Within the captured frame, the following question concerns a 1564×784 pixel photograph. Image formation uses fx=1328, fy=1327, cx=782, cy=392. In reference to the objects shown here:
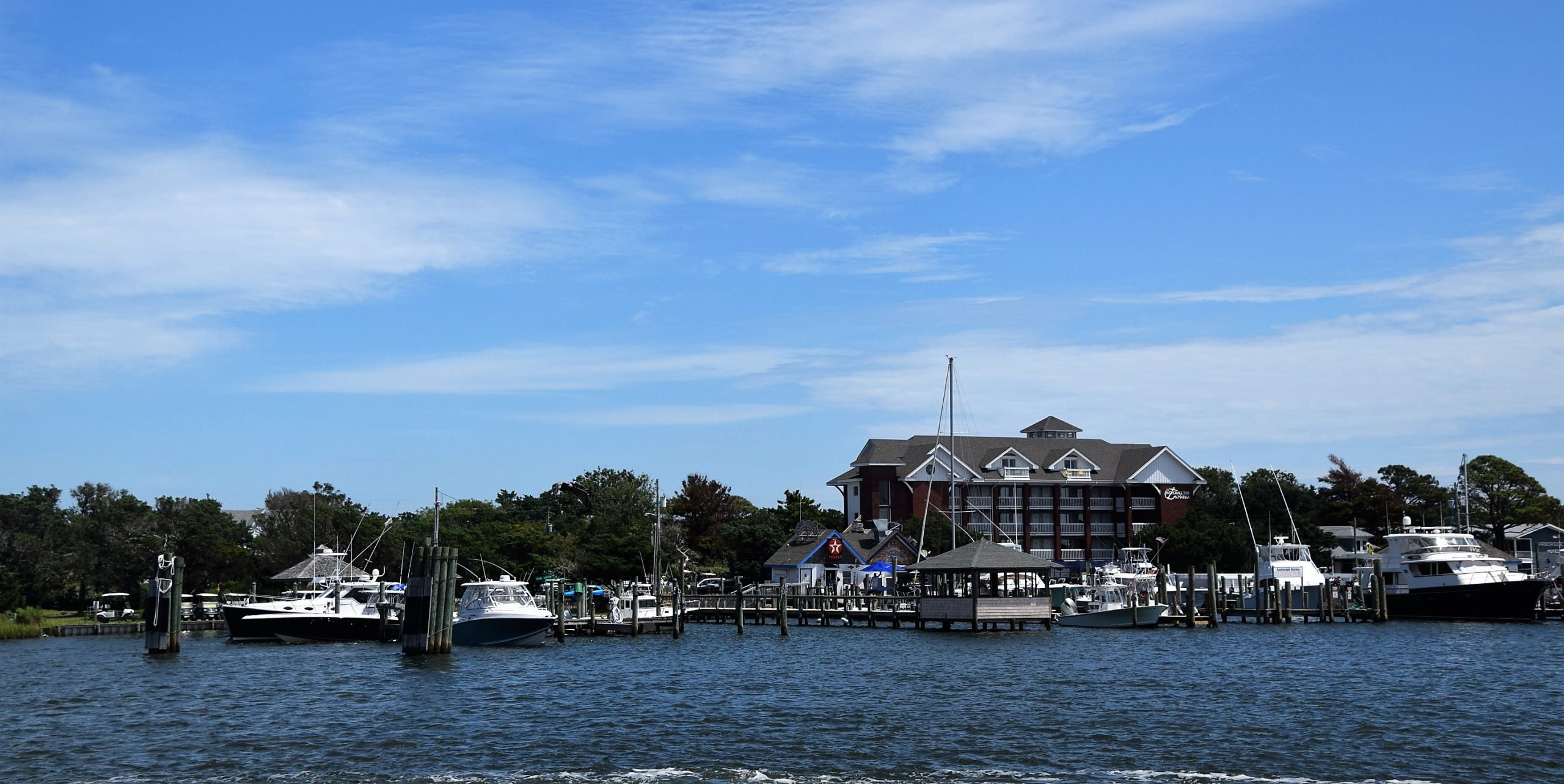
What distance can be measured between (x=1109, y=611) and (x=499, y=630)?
1255 inches

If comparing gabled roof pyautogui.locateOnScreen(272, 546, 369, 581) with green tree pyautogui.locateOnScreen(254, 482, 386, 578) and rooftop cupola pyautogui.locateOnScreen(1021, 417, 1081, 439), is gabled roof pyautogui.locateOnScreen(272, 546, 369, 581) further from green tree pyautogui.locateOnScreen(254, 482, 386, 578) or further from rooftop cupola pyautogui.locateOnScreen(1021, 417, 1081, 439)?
rooftop cupola pyautogui.locateOnScreen(1021, 417, 1081, 439)

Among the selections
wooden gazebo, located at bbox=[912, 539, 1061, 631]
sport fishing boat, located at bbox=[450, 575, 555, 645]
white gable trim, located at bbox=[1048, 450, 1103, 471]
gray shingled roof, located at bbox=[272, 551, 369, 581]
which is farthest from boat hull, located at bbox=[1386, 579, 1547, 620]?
gray shingled roof, located at bbox=[272, 551, 369, 581]

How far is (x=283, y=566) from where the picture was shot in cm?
9981

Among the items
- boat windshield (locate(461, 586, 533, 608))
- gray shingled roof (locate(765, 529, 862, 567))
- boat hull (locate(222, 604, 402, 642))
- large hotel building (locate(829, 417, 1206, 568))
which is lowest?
boat hull (locate(222, 604, 402, 642))

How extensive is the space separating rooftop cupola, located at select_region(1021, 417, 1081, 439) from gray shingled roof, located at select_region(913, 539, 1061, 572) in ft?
185

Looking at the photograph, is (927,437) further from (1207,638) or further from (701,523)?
(1207,638)

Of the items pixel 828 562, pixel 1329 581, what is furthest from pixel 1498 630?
pixel 828 562

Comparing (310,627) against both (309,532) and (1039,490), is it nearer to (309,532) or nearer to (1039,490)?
(309,532)

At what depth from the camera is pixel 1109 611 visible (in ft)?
230

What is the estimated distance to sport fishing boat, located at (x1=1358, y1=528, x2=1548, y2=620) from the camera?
72.2 metres

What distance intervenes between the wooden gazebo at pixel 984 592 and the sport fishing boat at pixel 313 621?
2696cm

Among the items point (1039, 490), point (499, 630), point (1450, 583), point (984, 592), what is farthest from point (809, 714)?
point (1039, 490)

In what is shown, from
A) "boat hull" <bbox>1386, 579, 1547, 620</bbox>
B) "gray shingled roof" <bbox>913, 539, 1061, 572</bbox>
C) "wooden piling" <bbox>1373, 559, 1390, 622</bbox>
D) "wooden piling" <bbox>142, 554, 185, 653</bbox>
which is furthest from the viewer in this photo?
"wooden piling" <bbox>1373, 559, 1390, 622</bbox>

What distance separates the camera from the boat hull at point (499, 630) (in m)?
58.5
